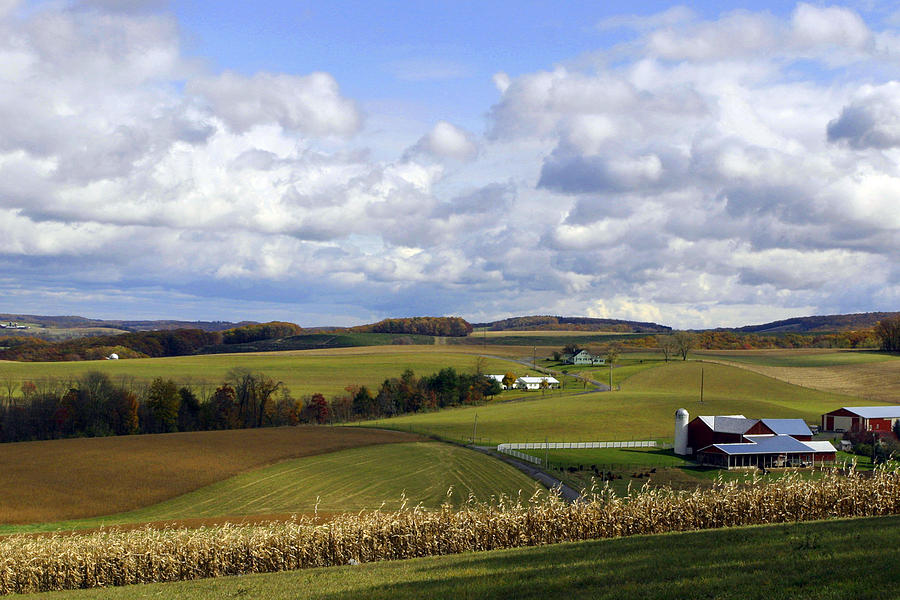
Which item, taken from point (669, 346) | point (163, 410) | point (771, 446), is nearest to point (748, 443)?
point (771, 446)

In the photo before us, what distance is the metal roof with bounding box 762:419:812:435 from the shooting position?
6381 cm

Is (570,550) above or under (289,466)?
above

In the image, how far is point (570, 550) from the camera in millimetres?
18734

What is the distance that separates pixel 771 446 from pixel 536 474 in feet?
69.5

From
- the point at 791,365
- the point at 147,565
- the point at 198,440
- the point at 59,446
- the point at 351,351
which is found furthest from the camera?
the point at 351,351

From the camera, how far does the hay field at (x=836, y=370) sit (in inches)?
3927

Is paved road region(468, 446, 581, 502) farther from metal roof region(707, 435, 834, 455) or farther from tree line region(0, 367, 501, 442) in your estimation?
tree line region(0, 367, 501, 442)

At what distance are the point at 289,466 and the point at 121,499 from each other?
42.7 feet

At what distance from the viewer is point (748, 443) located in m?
58.9

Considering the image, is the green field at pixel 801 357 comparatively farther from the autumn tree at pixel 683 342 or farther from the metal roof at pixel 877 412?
the metal roof at pixel 877 412

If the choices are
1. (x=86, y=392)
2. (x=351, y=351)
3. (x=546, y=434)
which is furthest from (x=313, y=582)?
(x=351, y=351)

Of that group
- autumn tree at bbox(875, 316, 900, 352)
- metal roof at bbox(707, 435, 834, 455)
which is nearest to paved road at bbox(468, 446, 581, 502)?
metal roof at bbox(707, 435, 834, 455)

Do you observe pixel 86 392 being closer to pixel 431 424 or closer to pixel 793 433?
pixel 431 424

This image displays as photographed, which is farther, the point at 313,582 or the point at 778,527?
the point at 778,527
